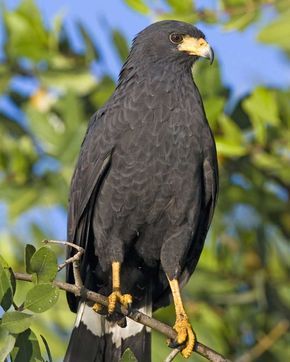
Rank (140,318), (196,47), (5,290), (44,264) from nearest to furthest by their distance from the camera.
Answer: (5,290), (44,264), (140,318), (196,47)

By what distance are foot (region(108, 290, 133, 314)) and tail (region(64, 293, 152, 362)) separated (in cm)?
52

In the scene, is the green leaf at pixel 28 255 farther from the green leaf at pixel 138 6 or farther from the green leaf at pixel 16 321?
the green leaf at pixel 138 6

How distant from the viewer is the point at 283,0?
7023mm

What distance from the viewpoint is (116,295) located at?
625cm

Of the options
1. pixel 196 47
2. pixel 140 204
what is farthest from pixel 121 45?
pixel 140 204

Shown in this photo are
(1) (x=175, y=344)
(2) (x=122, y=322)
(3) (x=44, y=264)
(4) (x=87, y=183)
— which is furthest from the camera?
(4) (x=87, y=183)

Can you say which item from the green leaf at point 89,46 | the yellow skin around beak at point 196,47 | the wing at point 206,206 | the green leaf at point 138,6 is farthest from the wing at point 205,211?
the green leaf at point 89,46

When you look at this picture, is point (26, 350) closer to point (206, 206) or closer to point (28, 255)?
point (28, 255)

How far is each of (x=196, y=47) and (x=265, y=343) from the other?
2247 millimetres

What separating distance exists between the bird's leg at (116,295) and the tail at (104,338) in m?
0.45

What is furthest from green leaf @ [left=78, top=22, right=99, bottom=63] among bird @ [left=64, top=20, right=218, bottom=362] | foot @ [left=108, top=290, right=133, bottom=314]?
foot @ [left=108, top=290, right=133, bottom=314]

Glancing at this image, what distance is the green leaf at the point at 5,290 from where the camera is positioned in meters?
4.63

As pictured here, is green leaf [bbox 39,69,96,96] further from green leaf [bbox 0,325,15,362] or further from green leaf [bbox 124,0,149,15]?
green leaf [bbox 0,325,15,362]

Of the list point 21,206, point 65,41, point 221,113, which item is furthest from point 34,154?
point 221,113
